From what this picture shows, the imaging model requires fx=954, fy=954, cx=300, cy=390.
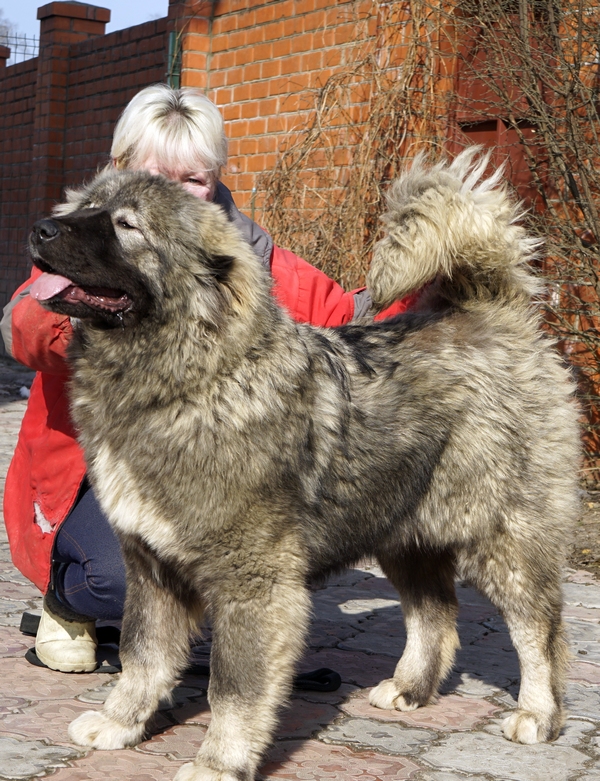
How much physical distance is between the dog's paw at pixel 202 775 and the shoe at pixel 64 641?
1.04m

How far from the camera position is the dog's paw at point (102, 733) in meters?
2.88

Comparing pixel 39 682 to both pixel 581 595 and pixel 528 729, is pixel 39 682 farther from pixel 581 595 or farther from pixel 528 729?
pixel 581 595

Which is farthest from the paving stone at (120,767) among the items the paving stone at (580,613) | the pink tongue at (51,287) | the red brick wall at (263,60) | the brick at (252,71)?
the brick at (252,71)

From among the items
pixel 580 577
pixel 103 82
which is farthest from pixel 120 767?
pixel 103 82

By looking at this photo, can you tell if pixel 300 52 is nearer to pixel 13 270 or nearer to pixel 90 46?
pixel 90 46

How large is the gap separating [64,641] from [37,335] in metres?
1.18

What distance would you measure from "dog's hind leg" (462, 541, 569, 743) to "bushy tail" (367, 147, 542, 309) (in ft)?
3.08

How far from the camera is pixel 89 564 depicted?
3420mm

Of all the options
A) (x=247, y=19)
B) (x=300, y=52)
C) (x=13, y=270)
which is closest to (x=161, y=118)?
(x=300, y=52)

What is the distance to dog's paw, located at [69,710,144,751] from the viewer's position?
288 centimetres

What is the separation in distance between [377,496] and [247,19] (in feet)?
21.5

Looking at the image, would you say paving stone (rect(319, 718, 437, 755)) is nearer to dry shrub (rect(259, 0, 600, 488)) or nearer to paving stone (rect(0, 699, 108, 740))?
paving stone (rect(0, 699, 108, 740))

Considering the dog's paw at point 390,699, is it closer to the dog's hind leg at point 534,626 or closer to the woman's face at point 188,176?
the dog's hind leg at point 534,626

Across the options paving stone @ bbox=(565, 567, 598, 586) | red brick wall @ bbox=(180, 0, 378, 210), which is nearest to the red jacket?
paving stone @ bbox=(565, 567, 598, 586)
